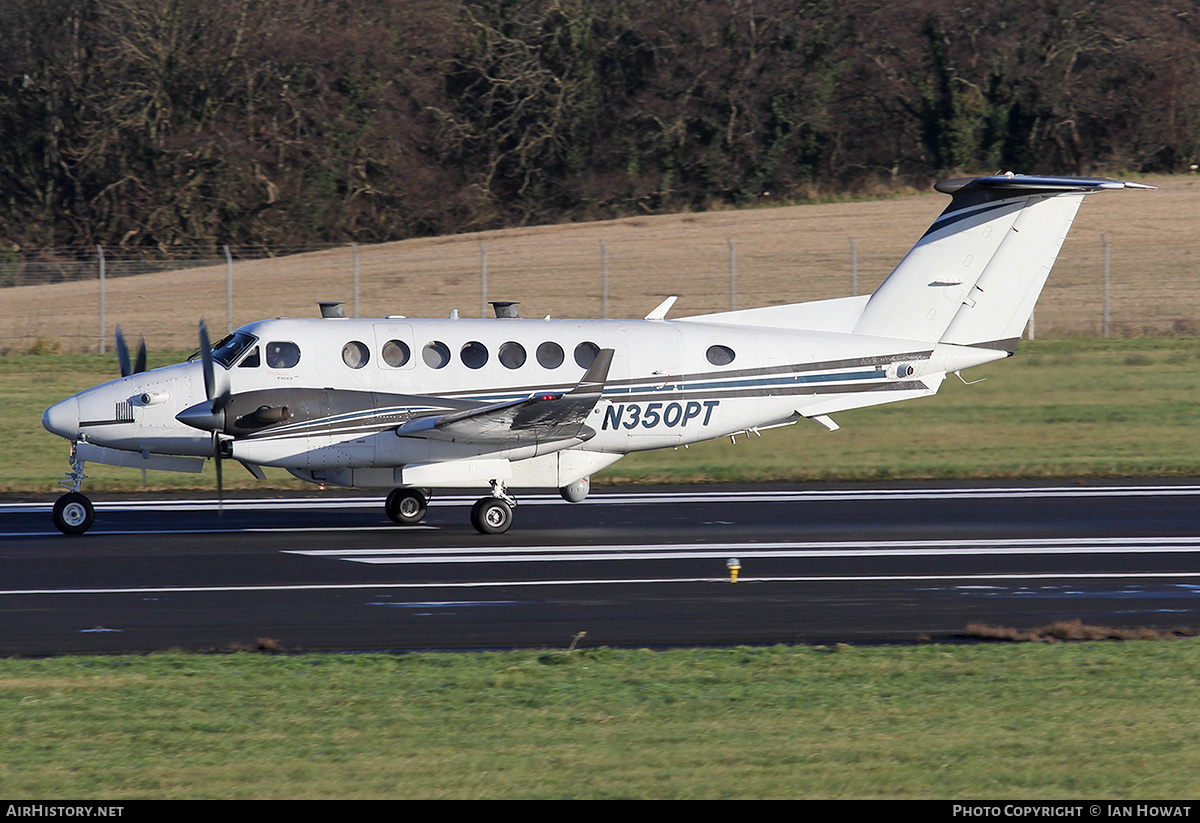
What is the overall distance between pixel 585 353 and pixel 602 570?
161 inches

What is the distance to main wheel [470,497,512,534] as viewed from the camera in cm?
1619

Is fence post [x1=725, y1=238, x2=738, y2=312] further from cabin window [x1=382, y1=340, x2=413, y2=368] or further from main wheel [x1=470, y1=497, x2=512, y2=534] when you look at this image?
main wheel [x1=470, y1=497, x2=512, y2=534]

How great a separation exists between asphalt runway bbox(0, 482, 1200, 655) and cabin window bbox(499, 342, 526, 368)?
2103mm

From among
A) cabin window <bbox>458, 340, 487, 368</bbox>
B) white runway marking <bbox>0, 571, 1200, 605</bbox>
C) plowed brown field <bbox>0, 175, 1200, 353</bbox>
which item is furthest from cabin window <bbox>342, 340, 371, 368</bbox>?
plowed brown field <bbox>0, 175, 1200, 353</bbox>

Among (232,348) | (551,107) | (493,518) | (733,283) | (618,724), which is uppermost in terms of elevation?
(551,107)

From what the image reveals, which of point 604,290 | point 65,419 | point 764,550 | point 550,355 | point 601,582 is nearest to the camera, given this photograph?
point 601,582

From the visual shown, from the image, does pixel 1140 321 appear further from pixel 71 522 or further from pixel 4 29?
pixel 4 29

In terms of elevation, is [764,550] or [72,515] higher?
[72,515]

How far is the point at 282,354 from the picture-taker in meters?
16.2

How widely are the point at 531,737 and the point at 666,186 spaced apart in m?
46.8

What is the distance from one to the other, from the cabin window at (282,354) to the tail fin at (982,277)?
24.4ft

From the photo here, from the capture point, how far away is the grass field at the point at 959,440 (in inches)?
881

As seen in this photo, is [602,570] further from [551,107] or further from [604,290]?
[551,107]

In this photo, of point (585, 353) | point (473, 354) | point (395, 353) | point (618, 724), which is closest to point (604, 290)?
point (585, 353)
